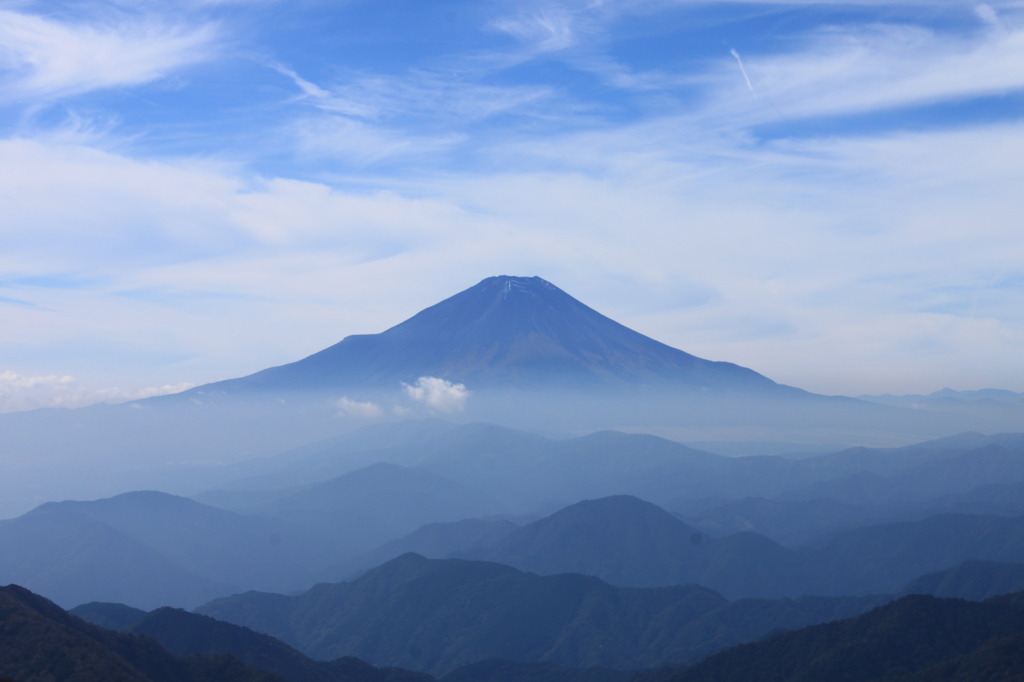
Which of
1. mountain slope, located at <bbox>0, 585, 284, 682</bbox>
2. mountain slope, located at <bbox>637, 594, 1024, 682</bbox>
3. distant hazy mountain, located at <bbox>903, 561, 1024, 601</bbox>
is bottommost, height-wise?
distant hazy mountain, located at <bbox>903, 561, 1024, 601</bbox>

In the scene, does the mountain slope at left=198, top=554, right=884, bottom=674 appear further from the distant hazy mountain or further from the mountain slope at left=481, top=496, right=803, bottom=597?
the mountain slope at left=481, top=496, right=803, bottom=597

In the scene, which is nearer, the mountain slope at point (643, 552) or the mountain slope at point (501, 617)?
the mountain slope at point (501, 617)

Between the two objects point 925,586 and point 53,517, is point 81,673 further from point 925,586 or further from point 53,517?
point 53,517

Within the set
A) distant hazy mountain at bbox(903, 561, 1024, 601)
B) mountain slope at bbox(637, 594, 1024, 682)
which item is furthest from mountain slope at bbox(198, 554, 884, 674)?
mountain slope at bbox(637, 594, 1024, 682)

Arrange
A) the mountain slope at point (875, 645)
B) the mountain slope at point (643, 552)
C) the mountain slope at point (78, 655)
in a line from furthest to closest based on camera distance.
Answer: the mountain slope at point (643, 552)
the mountain slope at point (875, 645)
the mountain slope at point (78, 655)

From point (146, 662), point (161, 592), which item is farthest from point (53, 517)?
point (146, 662)

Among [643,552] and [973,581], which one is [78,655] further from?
[643,552]

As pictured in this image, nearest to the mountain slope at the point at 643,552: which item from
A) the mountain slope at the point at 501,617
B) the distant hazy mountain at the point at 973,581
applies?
the mountain slope at the point at 501,617

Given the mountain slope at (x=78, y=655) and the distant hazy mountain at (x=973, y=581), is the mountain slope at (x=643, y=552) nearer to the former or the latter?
the distant hazy mountain at (x=973, y=581)

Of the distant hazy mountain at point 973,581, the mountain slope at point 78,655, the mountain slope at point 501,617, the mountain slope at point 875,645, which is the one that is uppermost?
the mountain slope at point 78,655

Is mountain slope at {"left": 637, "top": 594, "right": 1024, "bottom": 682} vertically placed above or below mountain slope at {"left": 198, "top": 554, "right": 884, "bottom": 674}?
above

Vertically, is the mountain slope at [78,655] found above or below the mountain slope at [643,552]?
above
